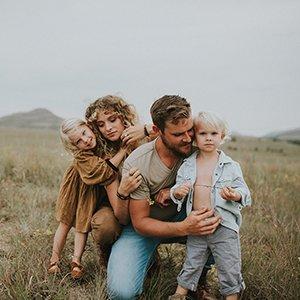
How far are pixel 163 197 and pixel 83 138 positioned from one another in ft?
2.81

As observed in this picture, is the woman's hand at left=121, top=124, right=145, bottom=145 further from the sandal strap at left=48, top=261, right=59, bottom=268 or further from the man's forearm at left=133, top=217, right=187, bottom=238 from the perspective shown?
the sandal strap at left=48, top=261, right=59, bottom=268

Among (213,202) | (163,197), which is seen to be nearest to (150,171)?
(163,197)

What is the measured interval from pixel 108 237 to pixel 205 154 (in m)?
1.10

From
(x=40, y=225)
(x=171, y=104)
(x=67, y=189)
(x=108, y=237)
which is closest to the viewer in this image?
(x=171, y=104)

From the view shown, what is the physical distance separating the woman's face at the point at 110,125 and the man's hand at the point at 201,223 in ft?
3.30

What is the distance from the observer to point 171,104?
3.52 metres

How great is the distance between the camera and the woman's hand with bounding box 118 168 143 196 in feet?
11.6

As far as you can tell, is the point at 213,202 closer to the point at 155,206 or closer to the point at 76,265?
the point at 155,206

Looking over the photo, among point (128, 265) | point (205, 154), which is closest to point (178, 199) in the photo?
point (205, 154)

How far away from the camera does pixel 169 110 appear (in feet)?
11.5

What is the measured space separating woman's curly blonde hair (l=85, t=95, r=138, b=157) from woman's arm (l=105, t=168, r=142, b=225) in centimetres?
33

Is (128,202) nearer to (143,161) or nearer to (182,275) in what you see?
(143,161)

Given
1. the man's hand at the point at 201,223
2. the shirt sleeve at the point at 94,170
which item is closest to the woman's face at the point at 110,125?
the shirt sleeve at the point at 94,170

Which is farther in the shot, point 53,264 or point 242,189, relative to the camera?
point 53,264
